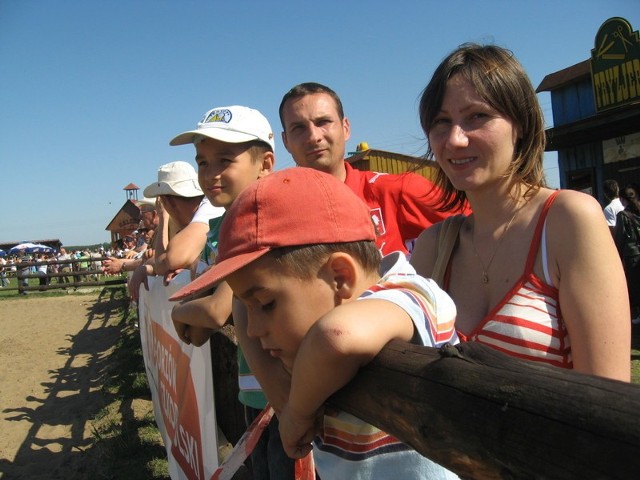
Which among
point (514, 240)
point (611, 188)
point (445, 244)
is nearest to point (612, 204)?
point (611, 188)

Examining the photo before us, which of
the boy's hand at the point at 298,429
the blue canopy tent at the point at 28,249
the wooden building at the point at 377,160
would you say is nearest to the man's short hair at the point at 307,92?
the boy's hand at the point at 298,429

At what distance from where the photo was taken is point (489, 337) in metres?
1.39

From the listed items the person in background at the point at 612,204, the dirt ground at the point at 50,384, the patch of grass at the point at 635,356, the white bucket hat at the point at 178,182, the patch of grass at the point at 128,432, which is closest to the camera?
the white bucket hat at the point at 178,182

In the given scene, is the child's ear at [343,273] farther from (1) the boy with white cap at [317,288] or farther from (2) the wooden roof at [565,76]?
(2) the wooden roof at [565,76]

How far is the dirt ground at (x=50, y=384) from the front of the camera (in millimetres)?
6043

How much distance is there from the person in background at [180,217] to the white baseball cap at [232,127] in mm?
644

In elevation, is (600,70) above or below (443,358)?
above

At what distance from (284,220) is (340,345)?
37 centimetres

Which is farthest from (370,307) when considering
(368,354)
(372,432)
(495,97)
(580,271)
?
(495,97)

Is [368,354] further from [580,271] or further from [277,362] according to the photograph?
[580,271]

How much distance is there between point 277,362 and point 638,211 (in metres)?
8.08

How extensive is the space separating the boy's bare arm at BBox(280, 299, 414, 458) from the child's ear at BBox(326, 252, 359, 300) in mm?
212

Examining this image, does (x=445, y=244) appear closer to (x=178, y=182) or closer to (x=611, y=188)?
(x=178, y=182)

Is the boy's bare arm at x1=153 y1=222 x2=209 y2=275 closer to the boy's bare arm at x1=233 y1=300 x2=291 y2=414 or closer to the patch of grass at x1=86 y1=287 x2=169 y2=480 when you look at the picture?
the boy's bare arm at x1=233 y1=300 x2=291 y2=414
